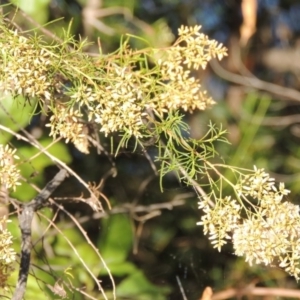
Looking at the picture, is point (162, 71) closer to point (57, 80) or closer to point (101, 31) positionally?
point (57, 80)

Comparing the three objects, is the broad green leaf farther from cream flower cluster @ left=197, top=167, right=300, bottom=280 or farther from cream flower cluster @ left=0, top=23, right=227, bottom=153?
cream flower cluster @ left=197, top=167, right=300, bottom=280

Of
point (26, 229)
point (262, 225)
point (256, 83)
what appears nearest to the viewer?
point (262, 225)

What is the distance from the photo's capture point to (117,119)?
633 mm

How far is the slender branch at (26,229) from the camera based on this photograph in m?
0.73

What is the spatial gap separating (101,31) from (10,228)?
1.54 feet

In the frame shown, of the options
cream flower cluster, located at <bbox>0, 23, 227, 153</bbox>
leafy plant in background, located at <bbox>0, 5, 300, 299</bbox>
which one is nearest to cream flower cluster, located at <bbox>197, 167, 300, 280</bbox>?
leafy plant in background, located at <bbox>0, 5, 300, 299</bbox>

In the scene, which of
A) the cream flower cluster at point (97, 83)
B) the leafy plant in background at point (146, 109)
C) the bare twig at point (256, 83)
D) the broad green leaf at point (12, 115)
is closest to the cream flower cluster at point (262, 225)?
the leafy plant in background at point (146, 109)

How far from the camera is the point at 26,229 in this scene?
760mm

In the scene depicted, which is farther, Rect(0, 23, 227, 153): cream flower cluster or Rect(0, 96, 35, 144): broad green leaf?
Rect(0, 96, 35, 144): broad green leaf

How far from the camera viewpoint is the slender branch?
728 mm

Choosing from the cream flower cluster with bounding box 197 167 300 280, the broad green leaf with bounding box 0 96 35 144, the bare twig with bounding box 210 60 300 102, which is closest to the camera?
the cream flower cluster with bounding box 197 167 300 280

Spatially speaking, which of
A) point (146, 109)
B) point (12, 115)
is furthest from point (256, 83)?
point (146, 109)

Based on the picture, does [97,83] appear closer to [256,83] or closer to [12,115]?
[12,115]

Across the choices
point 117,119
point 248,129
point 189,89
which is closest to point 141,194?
point 248,129
